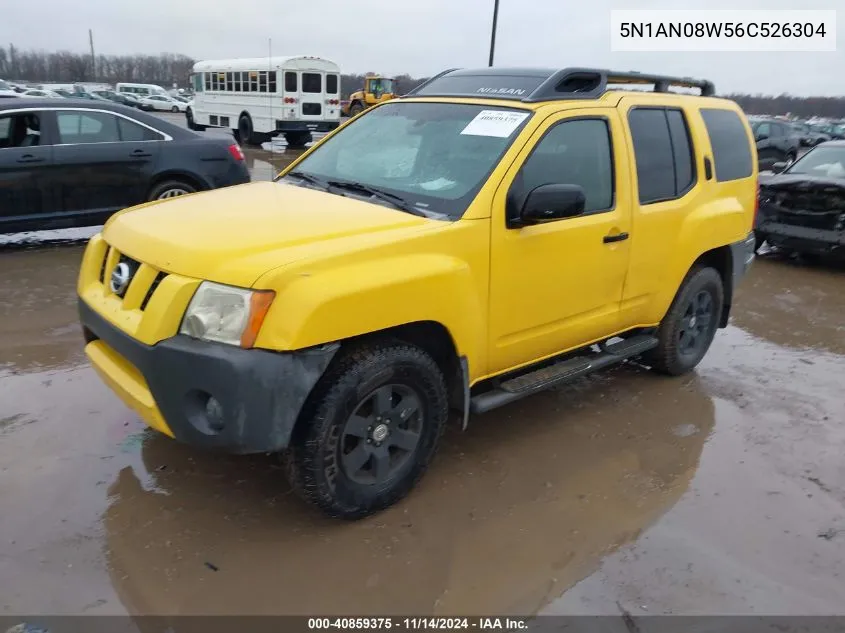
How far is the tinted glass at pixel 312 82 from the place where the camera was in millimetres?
21219

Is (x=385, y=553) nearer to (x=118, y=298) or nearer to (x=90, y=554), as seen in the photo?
(x=90, y=554)

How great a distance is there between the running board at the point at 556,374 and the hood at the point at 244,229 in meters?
0.97

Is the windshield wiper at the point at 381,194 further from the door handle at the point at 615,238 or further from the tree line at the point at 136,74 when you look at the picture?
the tree line at the point at 136,74

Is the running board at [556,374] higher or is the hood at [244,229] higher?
the hood at [244,229]

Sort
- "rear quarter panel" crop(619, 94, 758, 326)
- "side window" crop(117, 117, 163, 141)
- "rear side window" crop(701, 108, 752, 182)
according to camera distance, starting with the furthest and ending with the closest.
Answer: "side window" crop(117, 117, 163, 141) → "rear side window" crop(701, 108, 752, 182) → "rear quarter panel" crop(619, 94, 758, 326)

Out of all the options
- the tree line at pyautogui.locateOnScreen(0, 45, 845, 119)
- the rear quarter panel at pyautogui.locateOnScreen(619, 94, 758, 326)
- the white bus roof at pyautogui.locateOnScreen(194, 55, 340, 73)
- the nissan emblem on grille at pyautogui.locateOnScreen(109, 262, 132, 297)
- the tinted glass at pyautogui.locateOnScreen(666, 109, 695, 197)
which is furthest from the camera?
the tree line at pyautogui.locateOnScreen(0, 45, 845, 119)

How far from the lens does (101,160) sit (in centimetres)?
739

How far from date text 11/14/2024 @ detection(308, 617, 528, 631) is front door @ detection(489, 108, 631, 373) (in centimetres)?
129

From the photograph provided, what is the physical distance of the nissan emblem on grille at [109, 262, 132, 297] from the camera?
3.10m

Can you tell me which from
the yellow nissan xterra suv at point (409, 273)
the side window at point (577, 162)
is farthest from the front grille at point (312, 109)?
the side window at point (577, 162)

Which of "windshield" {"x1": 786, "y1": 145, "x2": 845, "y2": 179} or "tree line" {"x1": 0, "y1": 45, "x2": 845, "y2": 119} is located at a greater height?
"tree line" {"x1": 0, "y1": 45, "x2": 845, "y2": 119}

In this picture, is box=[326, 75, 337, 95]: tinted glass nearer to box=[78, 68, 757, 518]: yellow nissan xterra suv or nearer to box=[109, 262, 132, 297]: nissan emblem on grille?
box=[78, 68, 757, 518]: yellow nissan xterra suv

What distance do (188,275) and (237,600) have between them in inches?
50.2

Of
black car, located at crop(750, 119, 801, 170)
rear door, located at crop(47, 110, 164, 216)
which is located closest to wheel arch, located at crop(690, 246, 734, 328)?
rear door, located at crop(47, 110, 164, 216)
